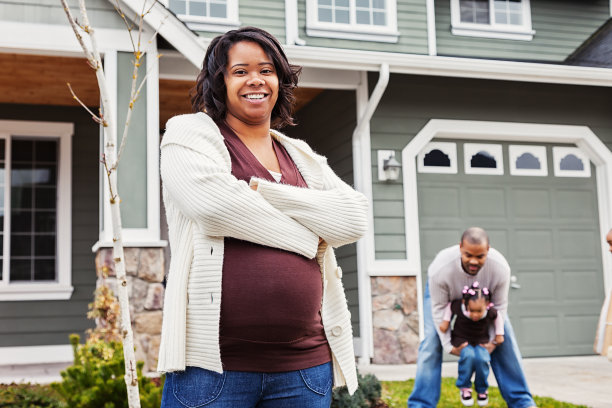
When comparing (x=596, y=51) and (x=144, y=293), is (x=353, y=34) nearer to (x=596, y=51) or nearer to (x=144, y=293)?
(x=596, y=51)

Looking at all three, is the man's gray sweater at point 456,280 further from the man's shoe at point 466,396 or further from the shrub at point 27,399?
the shrub at point 27,399

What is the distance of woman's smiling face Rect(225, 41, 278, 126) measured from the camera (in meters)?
1.78

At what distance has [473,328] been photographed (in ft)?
14.7

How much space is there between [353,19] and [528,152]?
2.63 m

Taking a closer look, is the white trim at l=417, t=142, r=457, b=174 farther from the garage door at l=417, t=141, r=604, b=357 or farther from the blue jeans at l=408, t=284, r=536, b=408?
the blue jeans at l=408, t=284, r=536, b=408

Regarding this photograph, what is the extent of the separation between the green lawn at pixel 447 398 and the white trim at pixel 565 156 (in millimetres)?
3687

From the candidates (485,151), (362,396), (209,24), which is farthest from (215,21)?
(362,396)

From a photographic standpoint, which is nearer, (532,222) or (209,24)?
(209,24)

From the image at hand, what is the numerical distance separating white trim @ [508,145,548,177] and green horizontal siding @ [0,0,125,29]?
468cm

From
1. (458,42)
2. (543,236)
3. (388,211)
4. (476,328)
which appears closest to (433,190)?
Result: (388,211)

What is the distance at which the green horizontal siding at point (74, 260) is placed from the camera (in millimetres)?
8430

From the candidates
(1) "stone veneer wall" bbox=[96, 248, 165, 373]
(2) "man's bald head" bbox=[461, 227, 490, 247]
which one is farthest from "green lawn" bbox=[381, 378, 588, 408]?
(1) "stone veneer wall" bbox=[96, 248, 165, 373]

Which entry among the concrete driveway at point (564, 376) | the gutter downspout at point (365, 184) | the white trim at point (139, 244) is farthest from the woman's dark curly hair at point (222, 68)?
the gutter downspout at point (365, 184)

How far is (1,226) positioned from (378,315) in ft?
15.0
